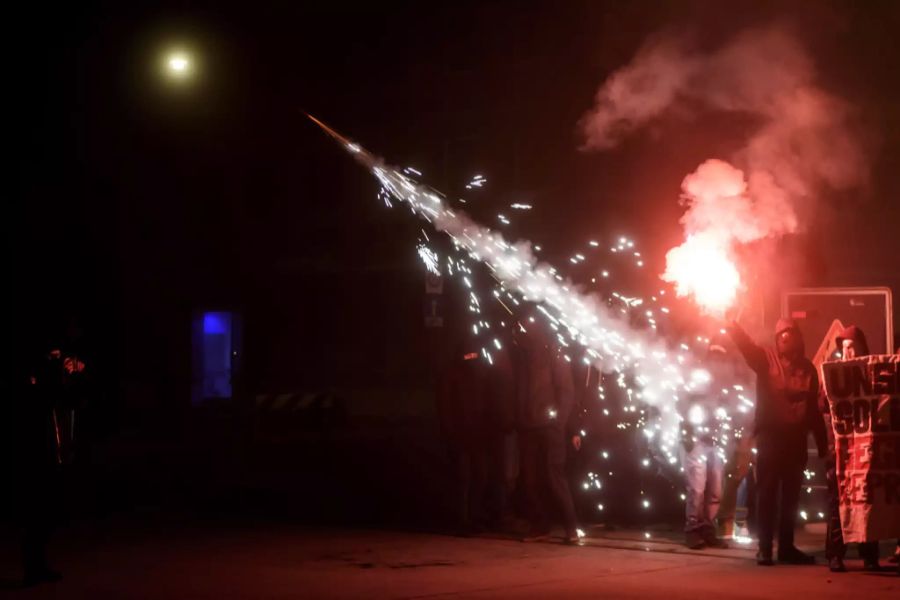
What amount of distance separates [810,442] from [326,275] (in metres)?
23.1

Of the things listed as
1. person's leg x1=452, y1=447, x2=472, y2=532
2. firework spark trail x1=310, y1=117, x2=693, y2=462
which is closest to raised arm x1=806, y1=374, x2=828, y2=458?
firework spark trail x1=310, y1=117, x2=693, y2=462

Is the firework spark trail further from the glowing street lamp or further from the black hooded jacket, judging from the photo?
the glowing street lamp

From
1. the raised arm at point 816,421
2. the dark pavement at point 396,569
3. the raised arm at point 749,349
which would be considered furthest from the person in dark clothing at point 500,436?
the raised arm at point 816,421

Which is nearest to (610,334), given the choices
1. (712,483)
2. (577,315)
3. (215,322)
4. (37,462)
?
(577,315)

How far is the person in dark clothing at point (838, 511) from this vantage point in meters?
9.66

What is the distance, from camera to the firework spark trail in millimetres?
12430

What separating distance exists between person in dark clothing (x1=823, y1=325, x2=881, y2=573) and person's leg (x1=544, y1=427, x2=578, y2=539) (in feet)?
8.08

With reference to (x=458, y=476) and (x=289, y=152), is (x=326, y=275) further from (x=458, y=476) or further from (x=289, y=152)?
(x=458, y=476)

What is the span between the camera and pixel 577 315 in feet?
48.3

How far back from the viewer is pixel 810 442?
14.1 m

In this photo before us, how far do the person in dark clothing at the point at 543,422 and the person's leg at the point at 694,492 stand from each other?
1.07 meters

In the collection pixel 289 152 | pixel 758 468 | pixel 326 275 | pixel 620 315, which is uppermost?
pixel 289 152

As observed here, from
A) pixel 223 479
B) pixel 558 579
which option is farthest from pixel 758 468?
pixel 223 479

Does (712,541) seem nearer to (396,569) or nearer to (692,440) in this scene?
(692,440)
